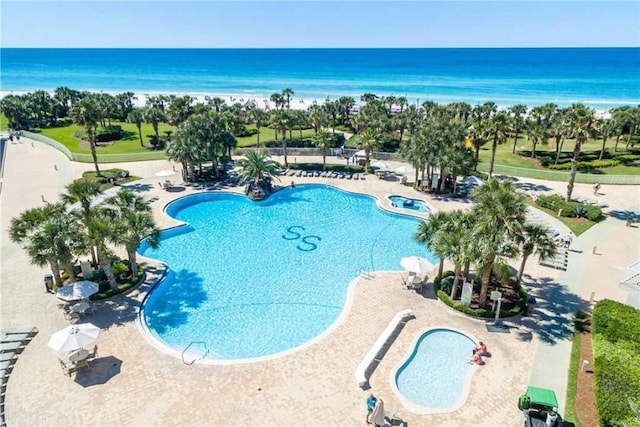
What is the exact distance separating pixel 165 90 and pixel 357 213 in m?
121

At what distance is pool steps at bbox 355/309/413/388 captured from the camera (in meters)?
16.9

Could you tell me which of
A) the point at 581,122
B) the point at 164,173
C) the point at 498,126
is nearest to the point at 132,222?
the point at 164,173

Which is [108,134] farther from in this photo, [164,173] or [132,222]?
[132,222]

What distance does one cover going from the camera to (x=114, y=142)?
59.3 m

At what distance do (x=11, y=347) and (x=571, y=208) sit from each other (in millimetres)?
38934

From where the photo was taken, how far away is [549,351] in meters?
18.7

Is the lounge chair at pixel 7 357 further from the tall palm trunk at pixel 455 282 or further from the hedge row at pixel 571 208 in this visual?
the hedge row at pixel 571 208

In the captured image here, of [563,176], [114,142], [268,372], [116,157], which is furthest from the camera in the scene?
[114,142]

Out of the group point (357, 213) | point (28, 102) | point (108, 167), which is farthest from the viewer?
point (28, 102)

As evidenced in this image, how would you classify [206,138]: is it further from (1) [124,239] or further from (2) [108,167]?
(1) [124,239]

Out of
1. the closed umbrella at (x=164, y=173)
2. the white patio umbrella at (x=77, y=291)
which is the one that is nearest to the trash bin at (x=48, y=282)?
the white patio umbrella at (x=77, y=291)

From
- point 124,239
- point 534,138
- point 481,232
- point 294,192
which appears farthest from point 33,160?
point 534,138

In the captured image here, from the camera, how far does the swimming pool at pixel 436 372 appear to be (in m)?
16.3

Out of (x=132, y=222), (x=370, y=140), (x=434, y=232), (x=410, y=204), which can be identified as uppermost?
(x=370, y=140)
